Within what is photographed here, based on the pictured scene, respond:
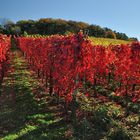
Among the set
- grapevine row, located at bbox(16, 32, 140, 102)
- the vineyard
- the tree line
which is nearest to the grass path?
the vineyard

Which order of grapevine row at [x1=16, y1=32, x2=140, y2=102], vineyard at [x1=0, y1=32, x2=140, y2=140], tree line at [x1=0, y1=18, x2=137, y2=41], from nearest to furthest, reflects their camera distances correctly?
vineyard at [x1=0, y1=32, x2=140, y2=140], grapevine row at [x1=16, y1=32, x2=140, y2=102], tree line at [x1=0, y1=18, x2=137, y2=41]

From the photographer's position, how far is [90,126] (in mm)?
28812

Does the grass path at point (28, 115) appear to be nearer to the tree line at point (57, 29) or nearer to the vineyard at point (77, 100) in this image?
the vineyard at point (77, 100)

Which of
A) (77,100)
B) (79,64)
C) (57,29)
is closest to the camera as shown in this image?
(79,64)

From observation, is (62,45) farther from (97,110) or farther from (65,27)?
(65,27)

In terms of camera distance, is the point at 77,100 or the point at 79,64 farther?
the point at 77,100

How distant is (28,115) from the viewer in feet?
112

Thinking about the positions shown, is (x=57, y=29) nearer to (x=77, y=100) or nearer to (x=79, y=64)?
(x=77, y=100)

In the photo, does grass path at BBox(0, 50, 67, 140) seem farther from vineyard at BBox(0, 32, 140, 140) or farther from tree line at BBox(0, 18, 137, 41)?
tree line at BBox(0, 18, 137, 41)

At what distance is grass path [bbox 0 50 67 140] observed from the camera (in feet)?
91.7

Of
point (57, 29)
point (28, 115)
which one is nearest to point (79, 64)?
point (28, 115)

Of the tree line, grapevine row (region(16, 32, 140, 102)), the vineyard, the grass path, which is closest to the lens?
the grass path

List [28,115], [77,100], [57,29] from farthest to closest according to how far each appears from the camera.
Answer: [57,29] → [77,100] → [28,115]

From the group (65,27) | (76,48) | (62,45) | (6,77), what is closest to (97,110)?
(76,48)
